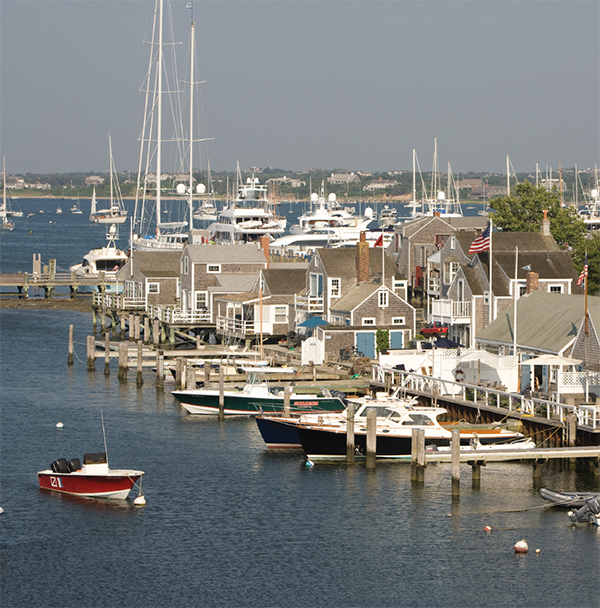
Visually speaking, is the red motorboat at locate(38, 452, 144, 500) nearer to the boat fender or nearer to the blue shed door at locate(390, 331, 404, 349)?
the boat fender

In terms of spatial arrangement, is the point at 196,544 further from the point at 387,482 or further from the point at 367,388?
the point at 367,388

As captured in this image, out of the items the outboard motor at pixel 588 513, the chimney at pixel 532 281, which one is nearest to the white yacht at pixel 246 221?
the chimney at pixel 532 281

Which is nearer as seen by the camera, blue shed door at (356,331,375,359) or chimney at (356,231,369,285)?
blue shed door at (356,331,375,359)

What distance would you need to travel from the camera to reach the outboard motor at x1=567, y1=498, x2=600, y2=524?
3841cm

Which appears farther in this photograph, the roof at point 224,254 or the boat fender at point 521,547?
the roof at point 224,254

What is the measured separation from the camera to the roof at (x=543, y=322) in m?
53.4

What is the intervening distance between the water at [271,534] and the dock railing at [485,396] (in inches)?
106

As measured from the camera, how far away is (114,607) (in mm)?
31344

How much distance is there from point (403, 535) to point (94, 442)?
19580 millimetres

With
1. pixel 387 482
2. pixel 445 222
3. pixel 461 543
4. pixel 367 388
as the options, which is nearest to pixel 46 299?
pixel 445 222

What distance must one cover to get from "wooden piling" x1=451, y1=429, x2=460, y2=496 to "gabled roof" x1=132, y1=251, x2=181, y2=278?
172ft

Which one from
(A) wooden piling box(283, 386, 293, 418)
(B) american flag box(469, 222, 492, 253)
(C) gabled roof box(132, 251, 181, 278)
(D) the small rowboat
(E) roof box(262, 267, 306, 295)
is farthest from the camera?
(C) gabled roof box(132, 251, 181, 278)

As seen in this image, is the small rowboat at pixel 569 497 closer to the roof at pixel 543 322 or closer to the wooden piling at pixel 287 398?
the roof at pixel 543 322

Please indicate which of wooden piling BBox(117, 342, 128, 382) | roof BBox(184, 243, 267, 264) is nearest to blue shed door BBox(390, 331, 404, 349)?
wooden piling BBox(117, 342, 128, 382)
